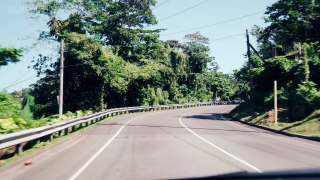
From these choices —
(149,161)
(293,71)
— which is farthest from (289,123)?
(149,161)

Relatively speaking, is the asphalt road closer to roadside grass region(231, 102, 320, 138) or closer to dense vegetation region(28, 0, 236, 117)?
roadside grass region(231, 102, 320, 138)

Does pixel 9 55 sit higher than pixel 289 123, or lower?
higher

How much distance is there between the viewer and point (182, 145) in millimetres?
15539

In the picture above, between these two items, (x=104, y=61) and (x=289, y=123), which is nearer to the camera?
(x=289, y=123)

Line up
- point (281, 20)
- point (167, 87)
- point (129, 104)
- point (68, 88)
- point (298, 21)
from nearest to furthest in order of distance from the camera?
point (298, 21), point (281, 20), point (68, 88), point (129, 104), point (167, 87)

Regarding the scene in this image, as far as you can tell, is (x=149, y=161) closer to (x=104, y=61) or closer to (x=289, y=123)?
(x=289, y=123)

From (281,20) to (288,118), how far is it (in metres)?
13.5

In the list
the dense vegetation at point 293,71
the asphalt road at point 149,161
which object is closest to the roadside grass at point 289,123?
the dense vegetation at point 293,71

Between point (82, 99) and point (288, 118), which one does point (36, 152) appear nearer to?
point (288, 118)

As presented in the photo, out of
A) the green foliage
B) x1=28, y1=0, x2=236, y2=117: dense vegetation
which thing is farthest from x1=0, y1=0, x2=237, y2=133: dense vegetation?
the green foliage

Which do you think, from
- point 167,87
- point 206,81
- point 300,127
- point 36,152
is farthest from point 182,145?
point 206,81

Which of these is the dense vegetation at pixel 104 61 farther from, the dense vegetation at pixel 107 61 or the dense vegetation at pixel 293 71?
the dense vegetation at pixel 293 71

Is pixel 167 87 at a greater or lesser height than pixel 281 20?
lesser

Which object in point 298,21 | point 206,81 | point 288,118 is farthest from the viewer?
point 206,81
